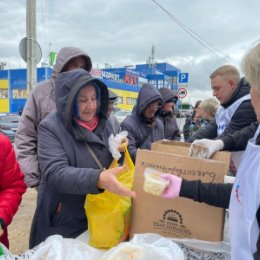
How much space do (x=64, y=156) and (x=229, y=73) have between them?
1854mm

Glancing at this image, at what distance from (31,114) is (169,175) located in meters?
1.21

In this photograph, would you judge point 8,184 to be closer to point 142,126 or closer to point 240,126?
point 240,126

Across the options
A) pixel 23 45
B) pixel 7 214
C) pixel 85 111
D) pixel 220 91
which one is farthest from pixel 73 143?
pixel 23 45

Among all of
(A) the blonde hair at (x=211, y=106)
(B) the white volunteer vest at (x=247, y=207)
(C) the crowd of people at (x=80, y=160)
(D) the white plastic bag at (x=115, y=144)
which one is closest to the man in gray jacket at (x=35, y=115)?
(C) the crowd of people at (x=80, y=160)

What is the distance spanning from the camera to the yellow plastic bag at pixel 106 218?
1485 mm

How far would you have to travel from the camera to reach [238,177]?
107cm

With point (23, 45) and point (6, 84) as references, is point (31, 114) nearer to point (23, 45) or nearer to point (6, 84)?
point (23, 45)

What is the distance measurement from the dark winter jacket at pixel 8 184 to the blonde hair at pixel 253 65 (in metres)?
1.16

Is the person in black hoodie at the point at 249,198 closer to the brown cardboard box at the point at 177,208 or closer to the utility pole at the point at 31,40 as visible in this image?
the brown cardboard box at the point at 177,208

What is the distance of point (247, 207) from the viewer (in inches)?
38.2

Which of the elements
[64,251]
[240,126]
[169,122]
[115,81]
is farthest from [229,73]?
[115,81]

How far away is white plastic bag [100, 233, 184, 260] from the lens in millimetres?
1216

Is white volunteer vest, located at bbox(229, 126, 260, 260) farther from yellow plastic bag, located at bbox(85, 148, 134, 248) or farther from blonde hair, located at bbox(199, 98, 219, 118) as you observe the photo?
blonde hair, located at bbox(199, 98, 219, 118)

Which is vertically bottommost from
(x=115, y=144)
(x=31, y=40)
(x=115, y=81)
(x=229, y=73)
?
(x=115, y=144)
